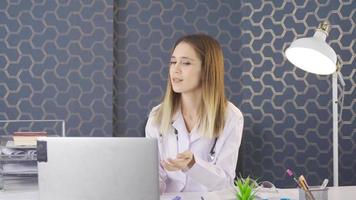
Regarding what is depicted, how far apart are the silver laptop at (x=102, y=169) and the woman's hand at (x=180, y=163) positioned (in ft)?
1.95

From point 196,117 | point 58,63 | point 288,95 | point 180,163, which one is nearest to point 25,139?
point 180,163

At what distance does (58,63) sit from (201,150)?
1647 millimetres

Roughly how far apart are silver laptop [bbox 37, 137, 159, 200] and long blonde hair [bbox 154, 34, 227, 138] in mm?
996

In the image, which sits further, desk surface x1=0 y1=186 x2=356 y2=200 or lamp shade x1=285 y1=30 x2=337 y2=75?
lamp shade x1=285 y1=30 x2=337 y2=75

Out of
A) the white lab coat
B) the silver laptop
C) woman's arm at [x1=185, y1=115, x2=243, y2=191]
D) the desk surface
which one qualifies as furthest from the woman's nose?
the silver laptop

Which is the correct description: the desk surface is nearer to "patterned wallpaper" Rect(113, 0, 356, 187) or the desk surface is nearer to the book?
the book

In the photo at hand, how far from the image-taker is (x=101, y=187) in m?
1.19

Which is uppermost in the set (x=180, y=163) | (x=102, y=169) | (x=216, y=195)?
(x=102, y=169)

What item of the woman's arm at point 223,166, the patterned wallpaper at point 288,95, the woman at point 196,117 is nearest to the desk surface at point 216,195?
the woman's arm at point 223,166

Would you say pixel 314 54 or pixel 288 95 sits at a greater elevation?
pixel 314 54

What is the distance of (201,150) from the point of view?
7.23 ft

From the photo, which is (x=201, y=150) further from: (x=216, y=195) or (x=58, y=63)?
(x=58, y=63)

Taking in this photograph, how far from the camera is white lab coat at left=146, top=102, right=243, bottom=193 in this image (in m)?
2.05

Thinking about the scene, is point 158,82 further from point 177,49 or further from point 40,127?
point 177,49
